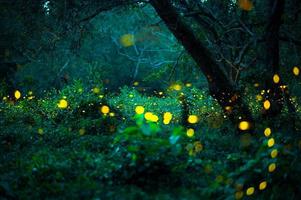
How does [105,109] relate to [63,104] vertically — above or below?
below

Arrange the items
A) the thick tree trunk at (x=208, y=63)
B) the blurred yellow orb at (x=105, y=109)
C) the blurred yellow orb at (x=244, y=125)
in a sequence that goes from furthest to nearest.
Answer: the blurred yellow orb at (x=105, y=109), the thick tree trunk at (x=208, y=63), the blurred yellow orb at (x=244, y=125)

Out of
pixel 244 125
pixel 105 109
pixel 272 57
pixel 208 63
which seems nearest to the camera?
pixel 244 125

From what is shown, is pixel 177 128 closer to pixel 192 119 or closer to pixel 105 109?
pixel 192 119

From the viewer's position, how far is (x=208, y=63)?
9891 mm

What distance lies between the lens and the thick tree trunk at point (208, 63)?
384 inches

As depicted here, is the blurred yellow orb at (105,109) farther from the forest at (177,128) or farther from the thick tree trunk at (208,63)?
the thick tree trunk at (208,63)

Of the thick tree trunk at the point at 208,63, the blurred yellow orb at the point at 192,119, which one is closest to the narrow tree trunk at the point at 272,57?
the thick tree trunk at the point at 208,63

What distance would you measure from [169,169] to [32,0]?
7081mm

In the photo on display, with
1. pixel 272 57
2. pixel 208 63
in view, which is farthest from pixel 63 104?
pixel 272 57

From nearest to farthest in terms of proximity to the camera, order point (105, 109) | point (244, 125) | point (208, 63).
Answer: point (244, 125) → point (208, 63) → point (105, 109)

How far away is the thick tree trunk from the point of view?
9.76 metres

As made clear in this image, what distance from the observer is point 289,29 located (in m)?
12.5

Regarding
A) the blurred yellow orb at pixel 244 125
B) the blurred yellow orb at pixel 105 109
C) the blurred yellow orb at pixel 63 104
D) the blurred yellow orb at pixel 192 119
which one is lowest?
the blurred yellow orb at pixel 244 125

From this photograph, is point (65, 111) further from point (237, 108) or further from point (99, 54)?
point (99, 54)
